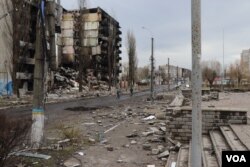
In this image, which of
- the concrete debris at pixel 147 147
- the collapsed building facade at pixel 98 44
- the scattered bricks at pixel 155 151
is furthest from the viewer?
the collapsed building facade at pixel 98 44

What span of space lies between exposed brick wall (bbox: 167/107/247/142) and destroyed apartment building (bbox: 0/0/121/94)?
4.20 m

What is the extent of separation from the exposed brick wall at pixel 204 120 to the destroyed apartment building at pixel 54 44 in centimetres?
420

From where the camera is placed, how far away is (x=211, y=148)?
10273 millimetres

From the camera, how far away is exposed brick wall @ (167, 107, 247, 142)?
12844 mm

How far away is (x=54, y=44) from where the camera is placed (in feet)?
40.3

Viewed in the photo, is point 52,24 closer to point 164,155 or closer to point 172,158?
point 164,155

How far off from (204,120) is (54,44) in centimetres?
528

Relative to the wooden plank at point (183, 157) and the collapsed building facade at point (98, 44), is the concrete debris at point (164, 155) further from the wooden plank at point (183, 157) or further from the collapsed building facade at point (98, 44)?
the collapsed building facade at point (98, 44)

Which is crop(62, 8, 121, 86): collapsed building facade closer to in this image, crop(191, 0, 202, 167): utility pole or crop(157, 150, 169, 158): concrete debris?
crop(157, 150, 169, 158): concrete debris

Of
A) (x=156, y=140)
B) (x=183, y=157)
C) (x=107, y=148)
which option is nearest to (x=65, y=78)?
(x=156, y=140)

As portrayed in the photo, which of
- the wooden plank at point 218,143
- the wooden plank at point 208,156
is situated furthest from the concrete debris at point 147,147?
the wooden plank at point 218,143

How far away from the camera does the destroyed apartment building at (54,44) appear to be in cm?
1269

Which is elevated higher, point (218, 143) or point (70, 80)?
point (70, 80)

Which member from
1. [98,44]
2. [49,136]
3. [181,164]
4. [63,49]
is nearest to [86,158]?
[181,164]
